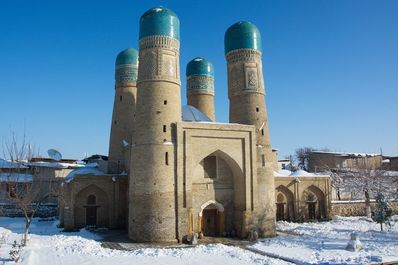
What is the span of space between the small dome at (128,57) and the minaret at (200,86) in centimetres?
500

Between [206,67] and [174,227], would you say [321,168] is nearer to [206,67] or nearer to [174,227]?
[206,67]

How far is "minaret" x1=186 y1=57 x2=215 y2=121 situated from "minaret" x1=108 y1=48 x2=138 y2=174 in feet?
16.6

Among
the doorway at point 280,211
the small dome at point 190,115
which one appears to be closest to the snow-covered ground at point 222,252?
the doorway at point 280,211

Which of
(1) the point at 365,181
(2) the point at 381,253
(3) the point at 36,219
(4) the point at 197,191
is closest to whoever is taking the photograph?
(2) the point at 381,253

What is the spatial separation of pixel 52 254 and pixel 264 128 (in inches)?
537

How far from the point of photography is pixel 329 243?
677 inches

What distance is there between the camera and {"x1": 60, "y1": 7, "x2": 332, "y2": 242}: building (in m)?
17.8

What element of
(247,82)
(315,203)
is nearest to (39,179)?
(247,82)

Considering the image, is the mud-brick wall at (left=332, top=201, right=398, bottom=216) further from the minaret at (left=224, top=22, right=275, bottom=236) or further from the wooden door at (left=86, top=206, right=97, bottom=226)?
the wooden door at (left=86, top=206, right=97, bottom=226)

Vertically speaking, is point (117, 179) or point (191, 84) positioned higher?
point (191, 84)

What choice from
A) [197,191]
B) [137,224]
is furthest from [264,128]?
[137,224]

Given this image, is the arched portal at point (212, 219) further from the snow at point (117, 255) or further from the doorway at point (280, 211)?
the doorway at point (280, 211)

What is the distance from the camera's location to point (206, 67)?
2881 centimetres

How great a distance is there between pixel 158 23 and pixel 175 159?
23.3 feet
